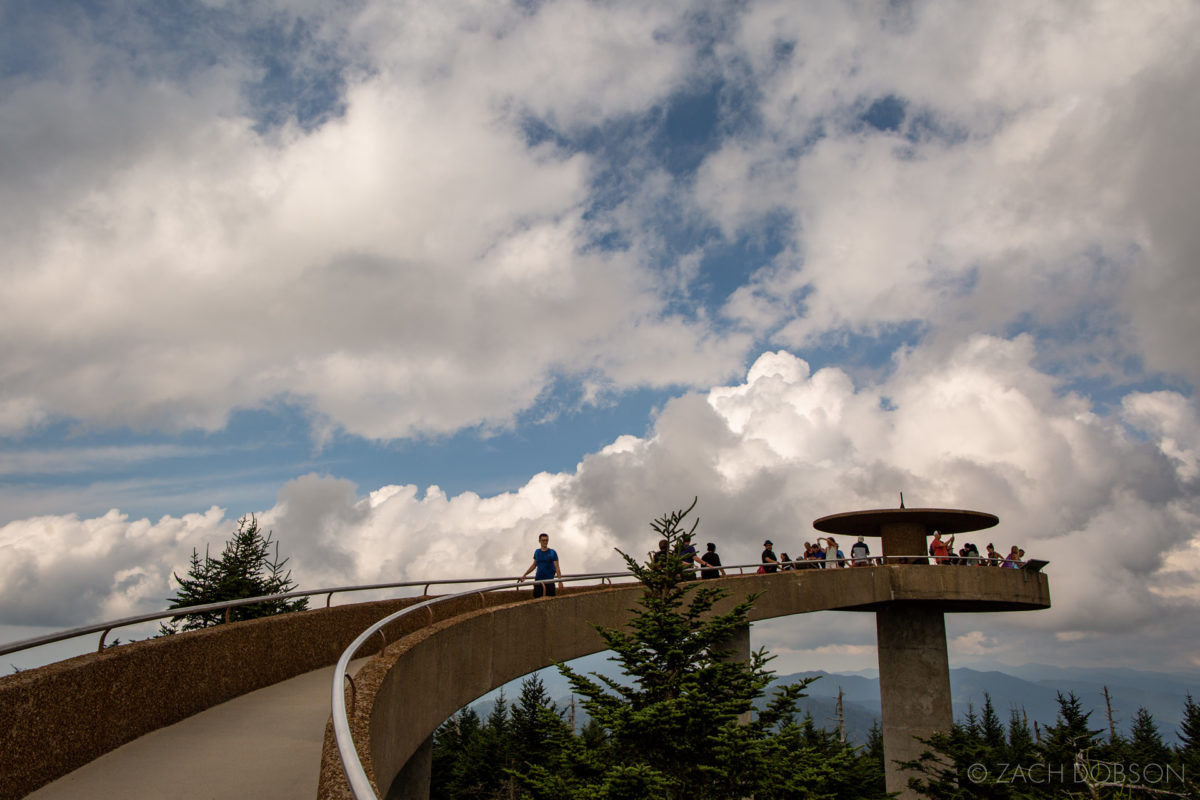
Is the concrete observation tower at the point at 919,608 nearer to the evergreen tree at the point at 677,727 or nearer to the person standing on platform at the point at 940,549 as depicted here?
the person standing on platform at the point at 940,549

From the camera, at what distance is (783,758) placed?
11242mm

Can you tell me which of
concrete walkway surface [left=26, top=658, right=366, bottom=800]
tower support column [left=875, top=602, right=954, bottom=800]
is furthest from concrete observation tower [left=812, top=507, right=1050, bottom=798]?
concrete walkway surface [left=26, top=658, right=366, bottom=800]

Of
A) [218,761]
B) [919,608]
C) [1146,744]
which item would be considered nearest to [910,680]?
[919,608]

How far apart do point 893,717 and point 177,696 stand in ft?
64.5

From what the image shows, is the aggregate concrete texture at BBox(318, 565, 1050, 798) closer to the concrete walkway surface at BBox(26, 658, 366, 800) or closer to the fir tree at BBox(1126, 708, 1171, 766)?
the concrete walkway surface at BBox(26, 658, 366, 800)

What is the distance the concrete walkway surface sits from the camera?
5461mm

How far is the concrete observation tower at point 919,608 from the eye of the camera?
71.9 ft

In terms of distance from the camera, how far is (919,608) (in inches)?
914

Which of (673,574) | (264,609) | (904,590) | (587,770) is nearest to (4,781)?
(587,770)

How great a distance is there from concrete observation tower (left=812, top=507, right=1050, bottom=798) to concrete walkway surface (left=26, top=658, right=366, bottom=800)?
1835 cm

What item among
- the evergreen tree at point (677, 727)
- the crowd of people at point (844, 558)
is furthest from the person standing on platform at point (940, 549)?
the evergreen tree at point (677, 727)

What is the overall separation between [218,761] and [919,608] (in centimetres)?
2111

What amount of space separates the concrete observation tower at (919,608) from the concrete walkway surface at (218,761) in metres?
18.3

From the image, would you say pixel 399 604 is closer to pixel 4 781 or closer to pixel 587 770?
pixel 587 770
